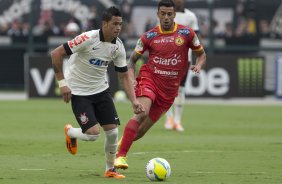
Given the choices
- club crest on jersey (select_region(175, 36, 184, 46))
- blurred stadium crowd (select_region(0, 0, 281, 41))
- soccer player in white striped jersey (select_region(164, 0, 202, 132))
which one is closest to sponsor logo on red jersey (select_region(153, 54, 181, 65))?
club crest on jersey (select_region(175, 36, 184, 46))

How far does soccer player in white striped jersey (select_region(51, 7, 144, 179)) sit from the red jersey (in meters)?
1.33

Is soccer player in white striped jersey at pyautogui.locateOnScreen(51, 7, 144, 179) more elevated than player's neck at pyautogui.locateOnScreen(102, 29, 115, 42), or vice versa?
player's neck at pyautogui.locateOnScreen(102, 29, 115, 42)

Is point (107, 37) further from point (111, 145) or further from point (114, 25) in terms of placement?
point (111, 145)

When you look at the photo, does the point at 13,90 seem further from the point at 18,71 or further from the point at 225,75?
the point at 225,75

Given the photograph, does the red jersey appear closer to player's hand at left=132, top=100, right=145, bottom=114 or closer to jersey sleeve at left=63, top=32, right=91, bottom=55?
player's hand at left=132, top=100, right=145, bottom=114

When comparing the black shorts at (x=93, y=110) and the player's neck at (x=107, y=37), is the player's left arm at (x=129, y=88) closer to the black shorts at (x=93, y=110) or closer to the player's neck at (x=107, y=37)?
the black shorts at (x=93, y=110)

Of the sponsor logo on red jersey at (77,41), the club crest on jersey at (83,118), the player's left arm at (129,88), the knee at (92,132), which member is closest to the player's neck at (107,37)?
the sponsor logo on red jersey at (77,41)

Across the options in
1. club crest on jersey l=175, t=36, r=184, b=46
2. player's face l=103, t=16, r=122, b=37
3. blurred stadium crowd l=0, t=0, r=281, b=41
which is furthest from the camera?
blurred stadium crowd l=0, t=0, r=281, b=41

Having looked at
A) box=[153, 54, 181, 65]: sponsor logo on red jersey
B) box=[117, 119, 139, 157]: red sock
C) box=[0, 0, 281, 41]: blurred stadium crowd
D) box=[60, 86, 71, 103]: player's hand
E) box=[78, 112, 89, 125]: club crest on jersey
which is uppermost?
box=[60, 86, 71, 103]: player's hand

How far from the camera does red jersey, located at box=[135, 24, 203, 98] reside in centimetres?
1255

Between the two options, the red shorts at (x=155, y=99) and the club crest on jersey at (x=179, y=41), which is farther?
the club crest on jersey at (x=179, y=41)

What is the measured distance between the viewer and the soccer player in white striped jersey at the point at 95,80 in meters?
10.8

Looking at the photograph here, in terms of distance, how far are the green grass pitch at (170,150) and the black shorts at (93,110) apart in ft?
2.31

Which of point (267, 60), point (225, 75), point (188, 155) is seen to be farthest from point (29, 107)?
point (188, 155)
